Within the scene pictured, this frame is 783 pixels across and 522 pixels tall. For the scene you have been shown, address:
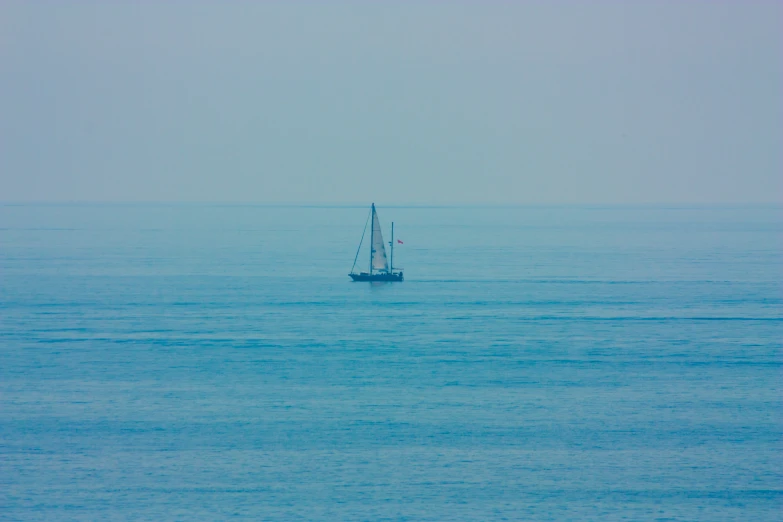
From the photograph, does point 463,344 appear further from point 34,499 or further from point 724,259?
point 724,259

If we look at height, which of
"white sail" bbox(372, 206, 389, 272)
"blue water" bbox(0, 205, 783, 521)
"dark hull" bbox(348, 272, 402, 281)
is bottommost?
"blue water" bbox(0, 205, 783, 521)

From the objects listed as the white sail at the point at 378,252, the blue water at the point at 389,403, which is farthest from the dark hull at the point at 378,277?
the blue water at the point at 389,403

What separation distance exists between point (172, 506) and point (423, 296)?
6213 centimetres

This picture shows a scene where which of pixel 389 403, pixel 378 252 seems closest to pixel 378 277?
pixel 378 252

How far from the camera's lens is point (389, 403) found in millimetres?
55469

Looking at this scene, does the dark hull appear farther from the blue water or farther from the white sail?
the blue water

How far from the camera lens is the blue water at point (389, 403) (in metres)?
41.7

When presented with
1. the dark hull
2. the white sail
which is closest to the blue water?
the dark hull

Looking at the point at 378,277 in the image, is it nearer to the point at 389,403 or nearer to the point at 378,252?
the point at 378,252

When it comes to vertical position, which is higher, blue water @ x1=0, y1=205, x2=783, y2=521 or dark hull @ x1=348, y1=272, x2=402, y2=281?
dark hull @ x1=348, y1=272, x2=402, y2=281

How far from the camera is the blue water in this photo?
41.7 meters

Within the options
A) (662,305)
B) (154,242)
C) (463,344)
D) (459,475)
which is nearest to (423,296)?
(662,305)

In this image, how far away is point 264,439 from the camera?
1917 inches

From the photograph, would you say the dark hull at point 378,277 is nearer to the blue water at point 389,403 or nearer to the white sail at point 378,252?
the white sail at point 378,252
